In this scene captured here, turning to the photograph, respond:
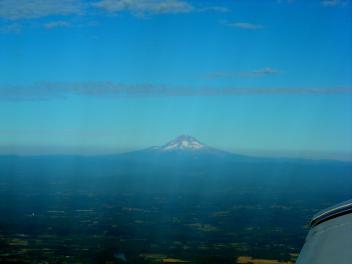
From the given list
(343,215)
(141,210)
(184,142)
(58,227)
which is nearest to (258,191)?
(141,210)

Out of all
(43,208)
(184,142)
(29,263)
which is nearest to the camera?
(29,263)

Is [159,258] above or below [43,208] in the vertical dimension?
below

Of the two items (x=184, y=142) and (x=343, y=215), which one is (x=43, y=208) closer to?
(x=343, y=215)

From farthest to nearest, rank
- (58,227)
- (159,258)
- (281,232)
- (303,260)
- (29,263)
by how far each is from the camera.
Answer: (58,227) → (281,232) → (159,258) → (29,263) → (303,260)

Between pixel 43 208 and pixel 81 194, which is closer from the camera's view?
pixel 43 208

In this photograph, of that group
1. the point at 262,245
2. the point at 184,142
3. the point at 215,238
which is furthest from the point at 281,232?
the point at 184,142

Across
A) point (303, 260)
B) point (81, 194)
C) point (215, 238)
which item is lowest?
point (303, 260)
